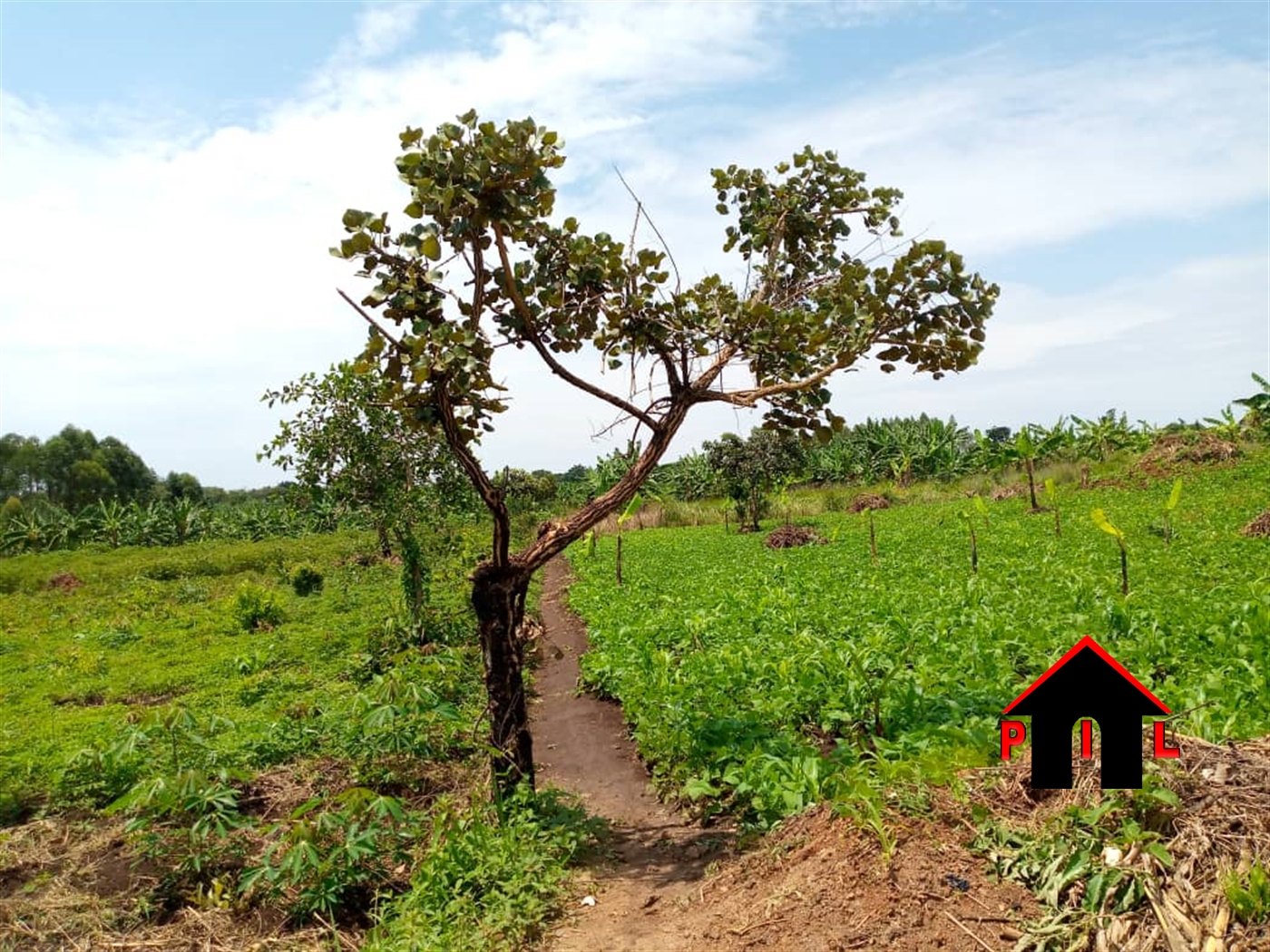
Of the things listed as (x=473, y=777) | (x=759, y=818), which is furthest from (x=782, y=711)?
(x=473, y=777)

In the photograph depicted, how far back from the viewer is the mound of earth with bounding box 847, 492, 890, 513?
32812 millimetres

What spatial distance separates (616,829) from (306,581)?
17.2 meters

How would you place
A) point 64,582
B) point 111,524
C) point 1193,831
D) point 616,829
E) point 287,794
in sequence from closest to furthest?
point 1193,831
point 616,829
point 287,794
point 64,582
point 111,524

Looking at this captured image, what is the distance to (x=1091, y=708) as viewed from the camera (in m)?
3.35

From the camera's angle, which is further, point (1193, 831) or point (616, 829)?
point (616, 829)

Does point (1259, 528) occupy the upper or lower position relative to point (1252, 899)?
upper

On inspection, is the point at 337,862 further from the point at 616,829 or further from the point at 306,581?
the point at 306,581

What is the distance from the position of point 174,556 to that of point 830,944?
29491 millimetres

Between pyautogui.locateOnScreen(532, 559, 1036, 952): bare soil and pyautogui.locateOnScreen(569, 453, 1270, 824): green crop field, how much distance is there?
0.41m

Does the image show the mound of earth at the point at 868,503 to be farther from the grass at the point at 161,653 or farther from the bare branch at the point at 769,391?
the bare branch at the point at 769,391

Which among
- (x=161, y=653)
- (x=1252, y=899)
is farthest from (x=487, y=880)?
(x=161, y=653)

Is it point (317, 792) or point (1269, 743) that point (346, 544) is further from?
point (1269, 743)

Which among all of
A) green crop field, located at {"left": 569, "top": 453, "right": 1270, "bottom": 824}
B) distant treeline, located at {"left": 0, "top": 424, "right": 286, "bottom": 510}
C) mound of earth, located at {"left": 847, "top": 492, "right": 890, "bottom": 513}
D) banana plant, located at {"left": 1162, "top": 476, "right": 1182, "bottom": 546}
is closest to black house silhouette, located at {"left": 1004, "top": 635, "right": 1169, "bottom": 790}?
green crop field, located at {"left": 569, "top": 453, "right": 1270, "bottom": 824}

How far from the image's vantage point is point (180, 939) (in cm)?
497
